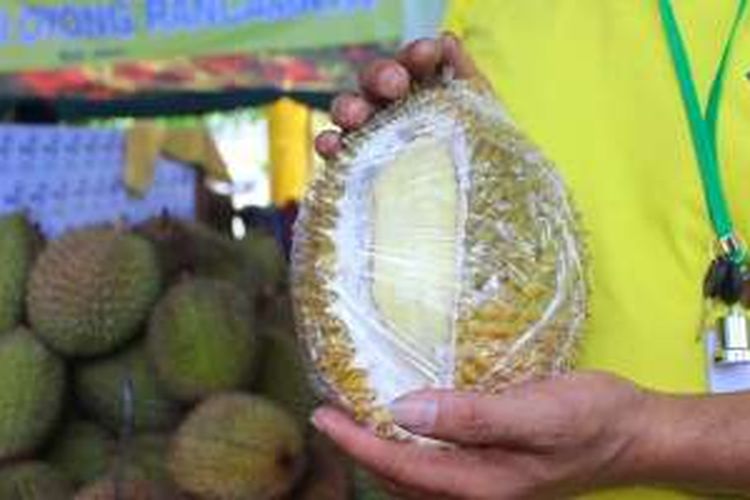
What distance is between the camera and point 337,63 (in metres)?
3.95

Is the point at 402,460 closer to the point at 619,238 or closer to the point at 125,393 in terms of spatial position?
the point at 619,238

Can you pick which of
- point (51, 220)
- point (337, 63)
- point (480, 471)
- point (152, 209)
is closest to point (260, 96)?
point (152, 209)

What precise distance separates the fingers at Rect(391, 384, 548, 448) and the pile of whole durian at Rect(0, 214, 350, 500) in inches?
23.7

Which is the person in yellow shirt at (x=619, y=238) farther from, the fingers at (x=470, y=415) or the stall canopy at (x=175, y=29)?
the stall canopy at (x=175, y=29)

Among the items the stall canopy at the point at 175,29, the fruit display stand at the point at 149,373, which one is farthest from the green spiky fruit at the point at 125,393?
the stall canopy at the point at 175,29

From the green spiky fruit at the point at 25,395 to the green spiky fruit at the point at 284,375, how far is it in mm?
245

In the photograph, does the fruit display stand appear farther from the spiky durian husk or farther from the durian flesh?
the durian flesh

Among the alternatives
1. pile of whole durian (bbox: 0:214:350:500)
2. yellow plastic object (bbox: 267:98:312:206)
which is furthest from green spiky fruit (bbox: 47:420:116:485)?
yellow plastic object (bbox: 267:98:312:206)

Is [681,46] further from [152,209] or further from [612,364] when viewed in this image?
[152,209]

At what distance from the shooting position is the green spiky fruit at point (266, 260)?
165 cm

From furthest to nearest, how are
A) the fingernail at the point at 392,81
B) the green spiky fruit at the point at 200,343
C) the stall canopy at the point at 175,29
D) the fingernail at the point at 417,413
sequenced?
the stall canopy at the point at 175,29 < the green spiky fruit at the point at 200,343 < the fingernail at the point at 392,81 < the fingernail at the point at 417,413

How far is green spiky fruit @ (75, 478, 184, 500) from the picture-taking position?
1.30m

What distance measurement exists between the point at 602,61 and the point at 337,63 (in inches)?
121

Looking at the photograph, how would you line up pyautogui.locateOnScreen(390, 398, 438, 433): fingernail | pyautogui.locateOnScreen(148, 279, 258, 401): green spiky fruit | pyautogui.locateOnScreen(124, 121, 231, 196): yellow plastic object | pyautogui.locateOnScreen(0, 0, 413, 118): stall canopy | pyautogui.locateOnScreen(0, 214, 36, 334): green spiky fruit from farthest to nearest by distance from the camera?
1. pyautogui.locateOnScreen(124, 121, 231, 196): yellow plastic object
2. pyautogui.locateOnScreen(0, 0, 413, 118): stall canopy
3. pyautogui.locateOnScreen(0, 214, 36, 334): green spiky fruit
4. pyautogui.locateOnScreen(148, 279, 258, 401): green spiky fruit
5. pyautogui.locateOnScreen(390, 398, 438, 433): fingernail
